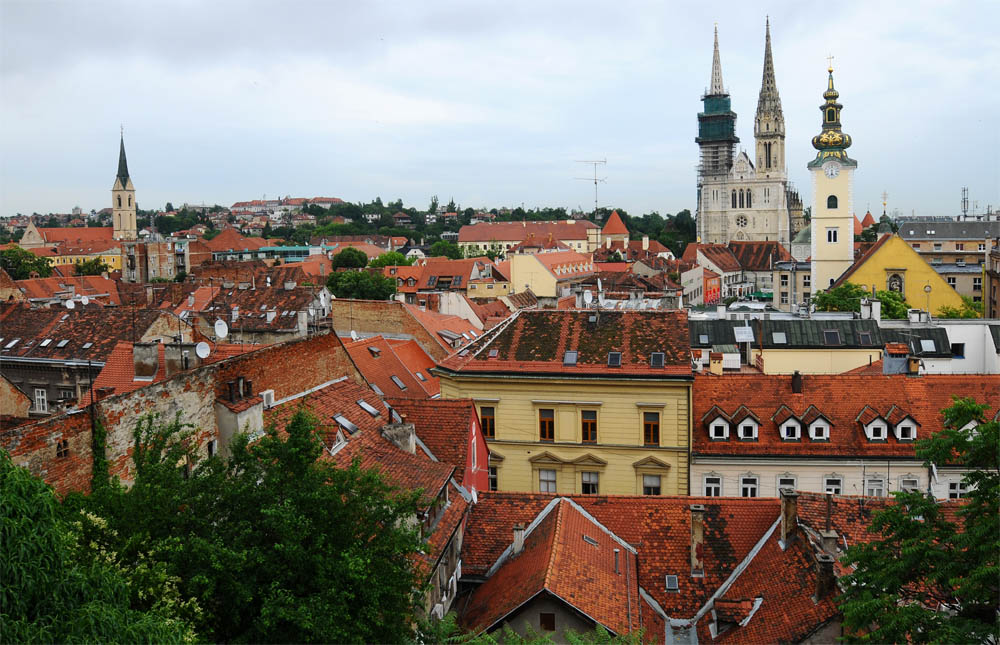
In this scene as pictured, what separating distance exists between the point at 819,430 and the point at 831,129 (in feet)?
208

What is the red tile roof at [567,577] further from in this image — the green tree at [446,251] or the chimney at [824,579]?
the green tree at [446,251]

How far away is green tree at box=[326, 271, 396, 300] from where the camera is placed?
93500 mm

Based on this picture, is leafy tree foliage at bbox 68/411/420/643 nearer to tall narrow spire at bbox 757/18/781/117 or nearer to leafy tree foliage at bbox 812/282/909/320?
leafy tree foliage at bbox 812/282/909/320

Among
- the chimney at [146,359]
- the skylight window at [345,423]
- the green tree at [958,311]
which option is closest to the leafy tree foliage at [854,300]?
the green tree at [958,311]

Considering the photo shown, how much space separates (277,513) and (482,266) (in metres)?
89.3

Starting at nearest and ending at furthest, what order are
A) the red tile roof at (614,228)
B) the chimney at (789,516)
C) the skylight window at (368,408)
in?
the chimney at (789,516) → the skylight window at (368,408) → the red tile roof at (614,228)

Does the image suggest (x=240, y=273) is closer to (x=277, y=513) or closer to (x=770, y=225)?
(x=277, y=513)

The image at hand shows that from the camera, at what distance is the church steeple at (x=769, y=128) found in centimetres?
16375

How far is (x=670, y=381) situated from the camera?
31891 millimetres

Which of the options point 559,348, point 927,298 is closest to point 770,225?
point 927,298

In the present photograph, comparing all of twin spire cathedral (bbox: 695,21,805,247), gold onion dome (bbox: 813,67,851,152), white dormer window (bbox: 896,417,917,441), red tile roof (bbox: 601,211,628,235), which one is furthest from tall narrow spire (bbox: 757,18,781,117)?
white dormer window (bbox: 896,417,917,441)

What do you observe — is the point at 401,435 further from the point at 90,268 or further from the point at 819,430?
the point at 90,268

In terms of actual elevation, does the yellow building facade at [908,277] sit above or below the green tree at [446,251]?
below

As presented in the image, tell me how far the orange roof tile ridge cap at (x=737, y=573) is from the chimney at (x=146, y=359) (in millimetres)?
15891
